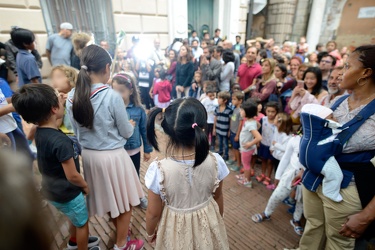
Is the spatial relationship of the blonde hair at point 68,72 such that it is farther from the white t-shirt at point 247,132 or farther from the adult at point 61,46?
the adult at point 61,46

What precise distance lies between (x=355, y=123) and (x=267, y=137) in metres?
1.76

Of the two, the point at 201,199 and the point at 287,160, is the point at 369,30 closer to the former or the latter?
the point at 287,160

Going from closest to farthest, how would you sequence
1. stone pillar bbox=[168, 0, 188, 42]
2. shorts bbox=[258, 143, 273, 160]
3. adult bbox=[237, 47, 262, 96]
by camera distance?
shorts bbox=[258, 143, 273, 160]
adult bbox=[237, 47, 262, 96]
stone pillar bbox=[168, 0, 188, 42]

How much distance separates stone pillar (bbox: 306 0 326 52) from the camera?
10820mm

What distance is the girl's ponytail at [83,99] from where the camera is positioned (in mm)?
1536

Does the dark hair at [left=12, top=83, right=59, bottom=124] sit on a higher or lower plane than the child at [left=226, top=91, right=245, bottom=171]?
higher

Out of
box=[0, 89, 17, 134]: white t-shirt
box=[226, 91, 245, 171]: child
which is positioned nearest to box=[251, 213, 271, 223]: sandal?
box=[226, 91, 245, 171]: child

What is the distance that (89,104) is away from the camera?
5.09 ft

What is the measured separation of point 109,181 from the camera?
72.8 inches

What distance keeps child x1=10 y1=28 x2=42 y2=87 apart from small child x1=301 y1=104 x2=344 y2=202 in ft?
12.6

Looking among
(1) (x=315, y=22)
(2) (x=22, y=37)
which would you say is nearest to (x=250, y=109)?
(2) (x=22, y=37)

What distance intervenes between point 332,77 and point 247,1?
939 centimetres

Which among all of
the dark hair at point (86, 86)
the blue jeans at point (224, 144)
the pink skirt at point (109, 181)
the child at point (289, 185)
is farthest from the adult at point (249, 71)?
the dark hair at point (86, 86)

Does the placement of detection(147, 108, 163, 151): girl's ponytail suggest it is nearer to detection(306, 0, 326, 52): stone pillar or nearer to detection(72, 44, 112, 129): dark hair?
detection(72, 44, 112, 129): dark hair
